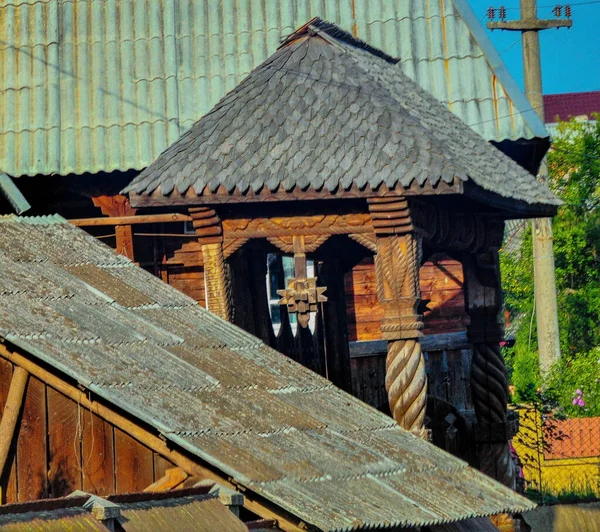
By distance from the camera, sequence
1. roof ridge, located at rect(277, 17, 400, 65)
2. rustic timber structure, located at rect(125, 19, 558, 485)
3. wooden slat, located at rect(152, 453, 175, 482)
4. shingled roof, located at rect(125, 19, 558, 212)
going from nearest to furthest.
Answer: wooden slat, located at rect(152, 453, 175, 482) → rustic timber structure, located at rect(125, 19, 558, 485) → shingled roof, located at rect(125, 19, 558, 212) → roof ridge, located at rect(277, 17, 400, 65)

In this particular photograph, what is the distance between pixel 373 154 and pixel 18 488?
5.84 metres

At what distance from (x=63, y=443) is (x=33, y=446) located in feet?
0.53

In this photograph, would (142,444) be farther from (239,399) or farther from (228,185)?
(228,185)

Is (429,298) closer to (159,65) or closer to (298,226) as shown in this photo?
(159,65)

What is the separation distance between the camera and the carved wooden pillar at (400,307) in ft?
39.1

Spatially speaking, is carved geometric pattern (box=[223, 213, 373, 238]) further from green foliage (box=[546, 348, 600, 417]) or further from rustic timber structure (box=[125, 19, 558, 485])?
green foliage (box=[546, 348, 600, 417])

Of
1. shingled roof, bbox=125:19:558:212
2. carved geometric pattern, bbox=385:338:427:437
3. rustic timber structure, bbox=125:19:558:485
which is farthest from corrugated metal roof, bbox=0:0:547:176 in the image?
carved geometric pattern, bbox=385:338:427:437

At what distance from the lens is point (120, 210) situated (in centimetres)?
1568

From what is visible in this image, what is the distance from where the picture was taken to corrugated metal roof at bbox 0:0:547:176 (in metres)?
15.6

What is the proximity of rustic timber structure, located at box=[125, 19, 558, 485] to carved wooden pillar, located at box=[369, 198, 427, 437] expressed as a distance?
0.01 metres

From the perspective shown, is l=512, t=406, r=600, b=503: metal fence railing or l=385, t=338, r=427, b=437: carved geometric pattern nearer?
l=385, t=338, r=427, b=437: carved geometric pattern

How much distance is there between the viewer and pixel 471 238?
13.8 meters

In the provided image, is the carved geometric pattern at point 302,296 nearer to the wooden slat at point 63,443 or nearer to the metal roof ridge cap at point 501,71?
the metal roof ridge cap at point 501,71

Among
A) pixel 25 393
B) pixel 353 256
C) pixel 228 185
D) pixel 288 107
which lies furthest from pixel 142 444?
pixel 353 256
